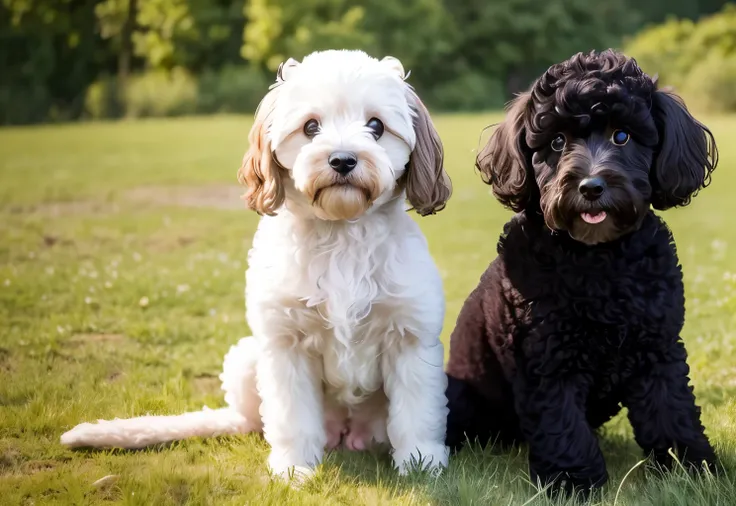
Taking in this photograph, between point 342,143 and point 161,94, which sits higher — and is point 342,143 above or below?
below

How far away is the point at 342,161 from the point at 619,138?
1051mm

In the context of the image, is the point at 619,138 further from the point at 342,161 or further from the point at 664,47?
the point at 664,47

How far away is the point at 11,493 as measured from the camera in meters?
3.64

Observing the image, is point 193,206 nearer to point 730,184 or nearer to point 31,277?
point 31,277

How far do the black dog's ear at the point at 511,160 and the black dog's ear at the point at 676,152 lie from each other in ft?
1.63

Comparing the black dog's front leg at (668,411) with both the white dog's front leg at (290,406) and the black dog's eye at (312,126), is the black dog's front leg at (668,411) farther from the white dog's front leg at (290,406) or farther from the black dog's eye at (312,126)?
the black dog's eye at (312,126)

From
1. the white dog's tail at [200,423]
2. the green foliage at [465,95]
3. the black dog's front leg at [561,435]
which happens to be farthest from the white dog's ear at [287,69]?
the green foliage at [465,95]

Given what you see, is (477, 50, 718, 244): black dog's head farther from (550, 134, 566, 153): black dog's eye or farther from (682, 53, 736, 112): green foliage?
(682, 53, 736, 112): green foliage

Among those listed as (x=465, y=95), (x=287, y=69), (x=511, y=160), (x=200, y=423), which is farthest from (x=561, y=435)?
(x=465, y=95)

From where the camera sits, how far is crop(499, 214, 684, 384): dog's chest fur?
3.43 metres

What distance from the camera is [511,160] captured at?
141 inches

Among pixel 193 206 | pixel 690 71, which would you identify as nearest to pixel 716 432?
pixel 193 206

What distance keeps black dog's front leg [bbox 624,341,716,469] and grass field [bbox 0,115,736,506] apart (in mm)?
141

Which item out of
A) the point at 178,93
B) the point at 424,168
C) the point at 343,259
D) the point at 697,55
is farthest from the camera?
the point at 697,55
